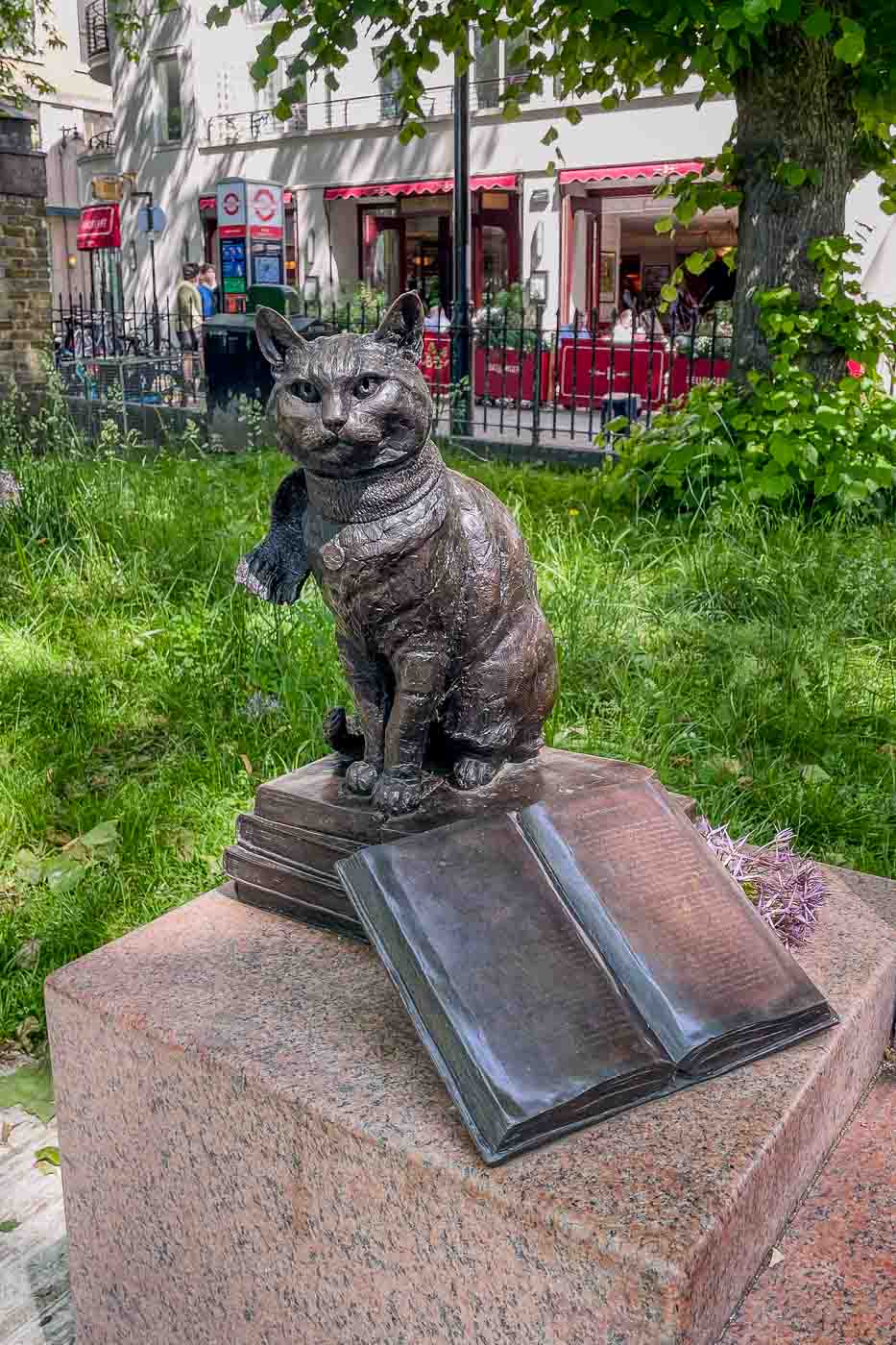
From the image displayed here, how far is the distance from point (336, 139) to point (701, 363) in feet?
44.7

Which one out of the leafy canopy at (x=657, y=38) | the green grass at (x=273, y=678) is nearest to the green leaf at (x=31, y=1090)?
the green grass at (x=273, y=678)

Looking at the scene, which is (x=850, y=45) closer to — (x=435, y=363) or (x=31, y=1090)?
(x=31, y=1090)

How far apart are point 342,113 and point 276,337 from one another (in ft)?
83.3

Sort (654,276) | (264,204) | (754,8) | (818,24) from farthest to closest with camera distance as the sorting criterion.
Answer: (654,276) → (264,204) → (818,24) → (754,8)

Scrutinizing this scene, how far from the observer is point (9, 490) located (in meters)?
5.95

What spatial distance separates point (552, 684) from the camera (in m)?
2.53

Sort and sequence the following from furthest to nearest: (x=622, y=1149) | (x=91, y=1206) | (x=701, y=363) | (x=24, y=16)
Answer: (x=701, y=363) → (x=24, y=16) → (x=91, y=1206) → (x=622, y=1149)

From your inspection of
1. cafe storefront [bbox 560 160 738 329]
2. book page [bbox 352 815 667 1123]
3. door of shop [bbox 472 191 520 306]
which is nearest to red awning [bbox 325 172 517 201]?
door of shop [bbox 472 191 520 306]

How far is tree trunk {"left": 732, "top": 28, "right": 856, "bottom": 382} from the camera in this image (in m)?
6.32

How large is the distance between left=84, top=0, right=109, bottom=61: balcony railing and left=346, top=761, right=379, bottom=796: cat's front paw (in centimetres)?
3265

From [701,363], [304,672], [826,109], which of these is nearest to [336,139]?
[701,363]

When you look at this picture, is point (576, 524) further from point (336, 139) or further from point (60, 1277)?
point (336, 139)

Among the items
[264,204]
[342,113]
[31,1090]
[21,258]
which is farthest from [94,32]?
[31,1090]

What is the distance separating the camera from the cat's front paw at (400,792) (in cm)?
233
